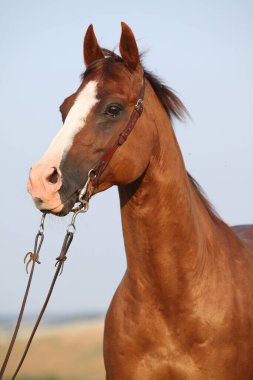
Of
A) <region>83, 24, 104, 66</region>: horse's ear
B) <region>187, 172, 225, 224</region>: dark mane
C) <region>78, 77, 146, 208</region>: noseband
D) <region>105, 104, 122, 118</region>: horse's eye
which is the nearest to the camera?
<region>78, 77, 146, 208</region>: noseband

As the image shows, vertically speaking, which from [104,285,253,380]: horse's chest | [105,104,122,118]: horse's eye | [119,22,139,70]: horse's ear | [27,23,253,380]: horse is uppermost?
[119,22,139,70]: horse's ear

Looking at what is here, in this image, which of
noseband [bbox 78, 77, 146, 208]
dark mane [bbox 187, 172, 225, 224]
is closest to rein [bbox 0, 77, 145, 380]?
noseband [bbox 78, 77, 146, 208]

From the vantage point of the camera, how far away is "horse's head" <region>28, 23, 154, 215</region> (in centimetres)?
487

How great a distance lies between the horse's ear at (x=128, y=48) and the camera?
5469mm

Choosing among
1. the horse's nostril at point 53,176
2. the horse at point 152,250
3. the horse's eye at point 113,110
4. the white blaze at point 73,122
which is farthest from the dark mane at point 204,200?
the horse's nostril at point 53,176

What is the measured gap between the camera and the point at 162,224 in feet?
18.0

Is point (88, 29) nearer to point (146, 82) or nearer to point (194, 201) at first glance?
point (146, 82)

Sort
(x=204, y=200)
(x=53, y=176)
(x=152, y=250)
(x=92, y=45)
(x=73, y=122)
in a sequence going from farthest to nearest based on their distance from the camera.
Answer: (x=204, y=200), (x=92, y=45), (x=152, y=250), (x=73, y=122), (x=53, y=176)

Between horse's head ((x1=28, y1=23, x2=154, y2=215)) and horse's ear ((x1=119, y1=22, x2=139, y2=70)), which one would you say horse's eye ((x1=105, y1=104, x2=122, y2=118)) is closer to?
horse's head ((x1=28, y1=23, x2=154, y2=215))

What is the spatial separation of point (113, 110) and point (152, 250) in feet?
3.31

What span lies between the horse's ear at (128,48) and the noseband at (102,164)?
1.09 feet

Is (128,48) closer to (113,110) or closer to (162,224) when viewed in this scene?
(113,110)

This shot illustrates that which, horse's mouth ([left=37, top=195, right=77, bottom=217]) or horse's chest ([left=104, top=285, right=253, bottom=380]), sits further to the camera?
horse's chest ([left=104, top=285, right=253, bottom=380])

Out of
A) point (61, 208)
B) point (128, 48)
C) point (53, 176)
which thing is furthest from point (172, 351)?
point (128, 48)
